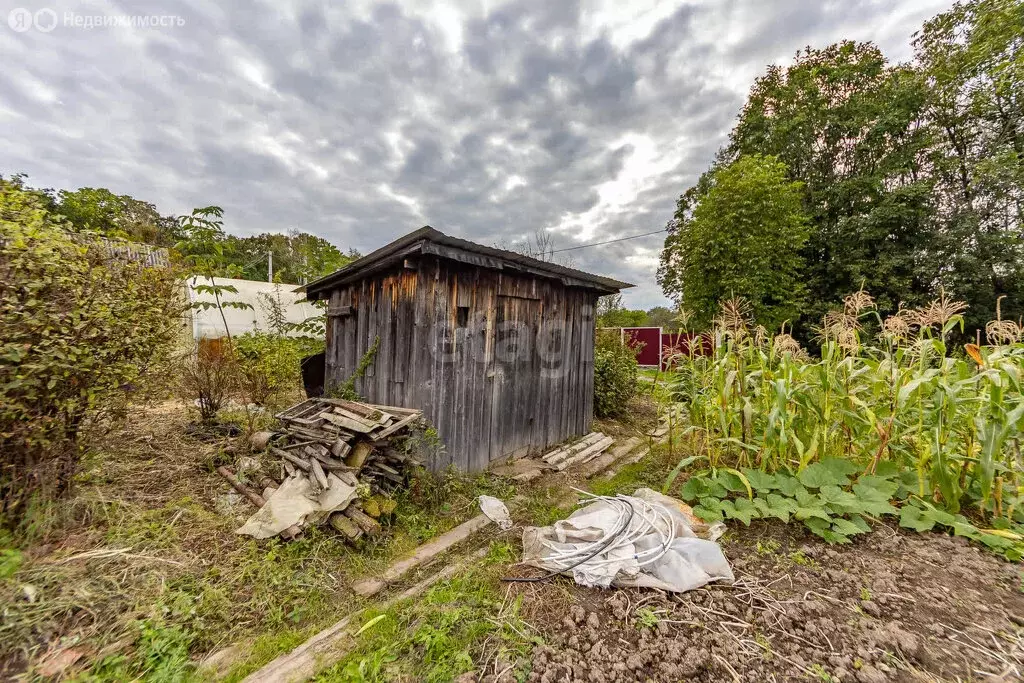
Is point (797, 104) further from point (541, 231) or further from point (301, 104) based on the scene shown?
point (301, 104)

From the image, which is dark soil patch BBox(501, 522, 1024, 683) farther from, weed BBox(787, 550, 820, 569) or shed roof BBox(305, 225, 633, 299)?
shed roof BBox(305, 225, 633, 299)

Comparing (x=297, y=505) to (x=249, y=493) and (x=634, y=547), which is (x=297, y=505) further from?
(x=634, y=547)

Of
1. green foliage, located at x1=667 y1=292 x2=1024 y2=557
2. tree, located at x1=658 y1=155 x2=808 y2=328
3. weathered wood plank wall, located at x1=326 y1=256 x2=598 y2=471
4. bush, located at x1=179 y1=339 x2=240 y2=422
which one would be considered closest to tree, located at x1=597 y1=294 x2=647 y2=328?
tree, located at x1=658 y1=155 x2=808 y2=328

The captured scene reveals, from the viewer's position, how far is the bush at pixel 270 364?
4934mm

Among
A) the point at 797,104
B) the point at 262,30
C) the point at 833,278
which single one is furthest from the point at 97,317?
the point at 797,104

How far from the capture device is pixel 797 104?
11398mm

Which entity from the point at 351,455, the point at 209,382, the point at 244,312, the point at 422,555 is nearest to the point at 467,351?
the point at 351,455

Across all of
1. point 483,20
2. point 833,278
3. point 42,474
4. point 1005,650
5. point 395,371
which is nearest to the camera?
point 1005,650

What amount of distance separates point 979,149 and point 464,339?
1586 cm

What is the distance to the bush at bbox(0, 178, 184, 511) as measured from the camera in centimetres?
202

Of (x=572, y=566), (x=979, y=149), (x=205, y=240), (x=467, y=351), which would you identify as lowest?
(x=572, y=566)

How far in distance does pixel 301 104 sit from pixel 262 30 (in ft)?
6.21

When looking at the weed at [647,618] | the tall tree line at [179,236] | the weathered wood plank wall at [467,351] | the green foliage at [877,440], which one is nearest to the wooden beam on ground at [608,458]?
the weathered wood plank wall at [467,351]

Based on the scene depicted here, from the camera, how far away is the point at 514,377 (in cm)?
444
